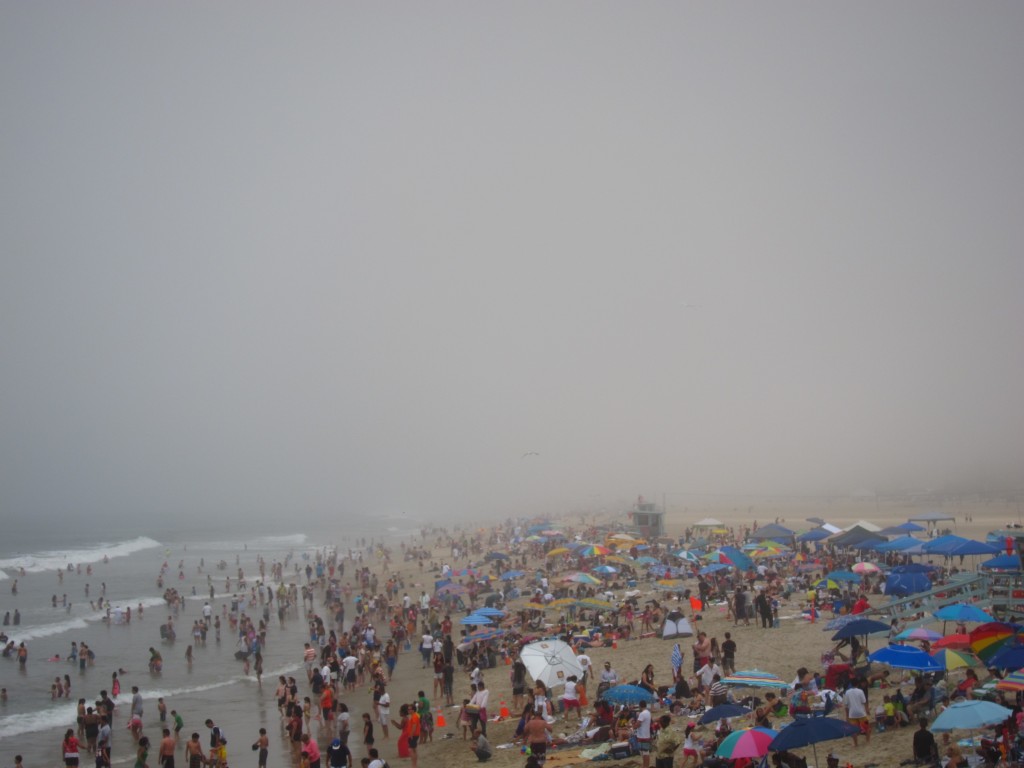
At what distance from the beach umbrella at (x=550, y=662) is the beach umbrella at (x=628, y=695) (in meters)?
1.52

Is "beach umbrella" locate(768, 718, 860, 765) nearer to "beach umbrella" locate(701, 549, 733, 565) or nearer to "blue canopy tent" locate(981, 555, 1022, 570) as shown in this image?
"blue canopy tent" locate(981, 555, 1022, 570)

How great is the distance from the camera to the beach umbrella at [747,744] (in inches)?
356

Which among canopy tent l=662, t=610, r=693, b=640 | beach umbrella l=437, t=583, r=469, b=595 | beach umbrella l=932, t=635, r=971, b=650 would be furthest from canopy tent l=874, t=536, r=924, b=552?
beach umbrella l=437, t=583, r=469, b=595

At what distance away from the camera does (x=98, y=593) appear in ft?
160

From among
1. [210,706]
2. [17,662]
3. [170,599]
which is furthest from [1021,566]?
[170,599]

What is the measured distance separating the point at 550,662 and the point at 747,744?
625 cm

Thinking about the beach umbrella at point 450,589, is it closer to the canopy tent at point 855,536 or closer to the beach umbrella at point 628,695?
the canopy tent at point 855,536

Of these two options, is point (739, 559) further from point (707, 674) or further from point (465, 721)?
point (465, 721)

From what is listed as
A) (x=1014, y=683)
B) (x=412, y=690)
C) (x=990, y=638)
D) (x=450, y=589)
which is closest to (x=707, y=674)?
(x=990, y=638)

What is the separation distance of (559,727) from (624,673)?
419cm

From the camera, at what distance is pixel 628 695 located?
13266mm

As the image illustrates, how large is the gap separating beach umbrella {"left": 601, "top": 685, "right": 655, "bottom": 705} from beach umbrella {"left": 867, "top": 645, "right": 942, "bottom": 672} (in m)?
3.93

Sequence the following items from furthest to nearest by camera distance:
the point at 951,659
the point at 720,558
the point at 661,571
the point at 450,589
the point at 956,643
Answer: the point at 450,589 < the point at 661,571 < the point at 720,558 < the point at 956,643 < the point at 951,659

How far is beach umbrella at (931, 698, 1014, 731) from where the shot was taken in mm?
8883
